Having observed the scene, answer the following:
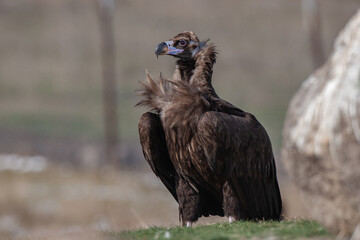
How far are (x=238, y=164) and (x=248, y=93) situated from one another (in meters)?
31.1

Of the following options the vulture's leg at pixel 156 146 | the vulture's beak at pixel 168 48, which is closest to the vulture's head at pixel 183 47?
the vulture's beak at pixel 168 48

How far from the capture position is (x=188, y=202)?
9156mm

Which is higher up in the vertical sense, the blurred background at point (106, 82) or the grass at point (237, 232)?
the blurred background at point (106, 82)

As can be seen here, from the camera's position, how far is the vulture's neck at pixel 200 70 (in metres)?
9.20

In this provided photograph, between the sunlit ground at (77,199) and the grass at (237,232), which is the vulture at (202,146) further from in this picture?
the sunlit ground at (77,199)

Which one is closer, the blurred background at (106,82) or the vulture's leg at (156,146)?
the vulture's leg at (156,146)

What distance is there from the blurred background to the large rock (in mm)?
11471

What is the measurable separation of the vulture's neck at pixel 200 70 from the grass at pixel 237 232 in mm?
1816

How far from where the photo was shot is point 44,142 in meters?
33.2

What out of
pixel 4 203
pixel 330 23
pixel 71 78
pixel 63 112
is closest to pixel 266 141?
pixel 4 203

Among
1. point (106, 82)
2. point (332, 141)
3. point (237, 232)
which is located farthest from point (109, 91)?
point (332, 141)

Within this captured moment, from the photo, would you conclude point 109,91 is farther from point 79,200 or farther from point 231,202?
point 231,202

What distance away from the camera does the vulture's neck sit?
9203mm

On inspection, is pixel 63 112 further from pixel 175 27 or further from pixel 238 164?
pixel 238 164
